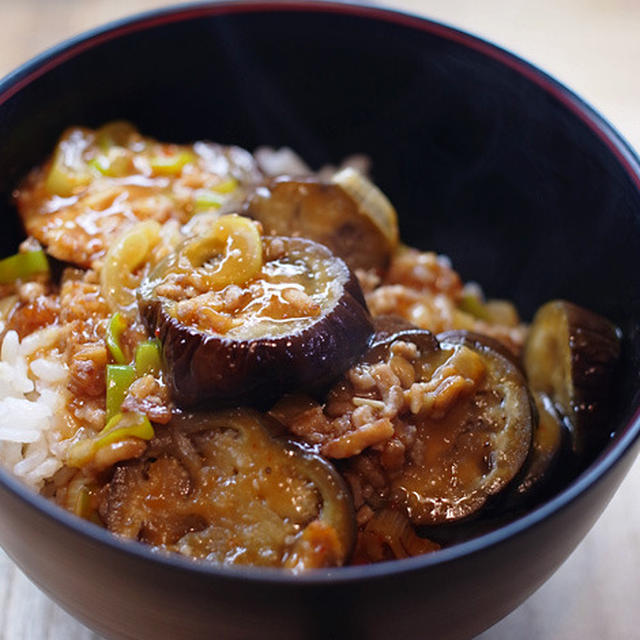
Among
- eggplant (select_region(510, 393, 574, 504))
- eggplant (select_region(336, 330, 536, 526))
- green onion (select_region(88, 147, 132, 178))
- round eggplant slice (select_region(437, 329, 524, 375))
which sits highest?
green onion (select_region(88, 147, 132, 178))

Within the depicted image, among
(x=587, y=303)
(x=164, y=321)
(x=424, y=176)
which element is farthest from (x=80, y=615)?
(x=424, y=176)

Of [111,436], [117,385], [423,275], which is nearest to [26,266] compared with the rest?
[117,385]

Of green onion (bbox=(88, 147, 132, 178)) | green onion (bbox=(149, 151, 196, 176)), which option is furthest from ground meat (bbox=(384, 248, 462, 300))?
green onion (bbox=(88, 147, 132, 178))

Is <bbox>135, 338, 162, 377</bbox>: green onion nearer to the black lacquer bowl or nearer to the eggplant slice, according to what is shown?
the eggplant slice

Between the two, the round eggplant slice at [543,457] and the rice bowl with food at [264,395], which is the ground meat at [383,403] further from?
the round eggplant slice at [543,457]

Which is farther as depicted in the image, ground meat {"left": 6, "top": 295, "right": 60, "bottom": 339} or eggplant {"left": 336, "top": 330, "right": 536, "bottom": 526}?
ground meat {"left": 6, "top": 295, "right": 60, "bottom": 339}

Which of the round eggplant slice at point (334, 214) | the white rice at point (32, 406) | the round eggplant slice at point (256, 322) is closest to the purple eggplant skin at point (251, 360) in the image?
the round eggplant slice at point (256, 322)
